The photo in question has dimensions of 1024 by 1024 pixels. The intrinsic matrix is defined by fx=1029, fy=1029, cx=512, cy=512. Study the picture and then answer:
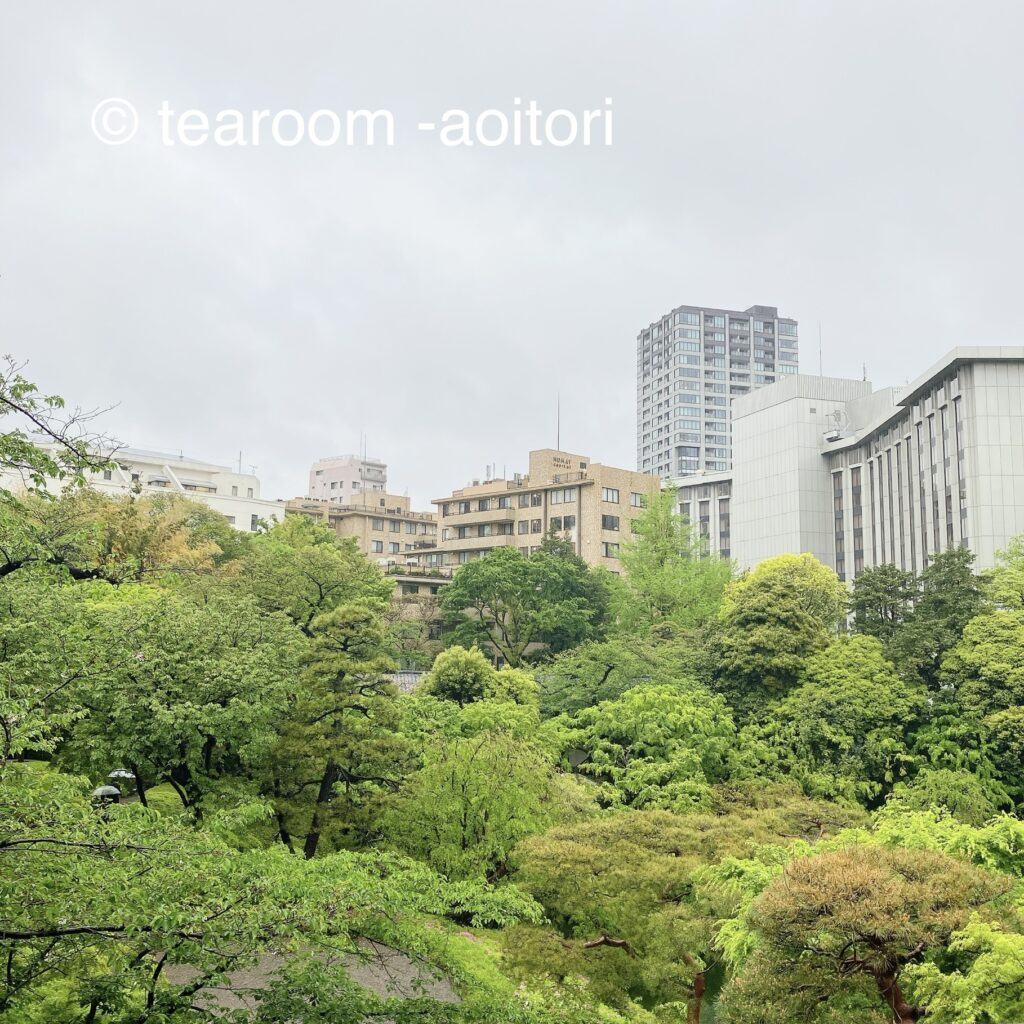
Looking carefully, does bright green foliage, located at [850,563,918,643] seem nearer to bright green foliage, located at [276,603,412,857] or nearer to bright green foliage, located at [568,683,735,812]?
bright green foliage, located at [568,683,735,812]

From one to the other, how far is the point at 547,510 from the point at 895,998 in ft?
194

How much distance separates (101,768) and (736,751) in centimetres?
1717

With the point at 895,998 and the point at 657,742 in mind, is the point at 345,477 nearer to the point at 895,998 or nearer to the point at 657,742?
the point at 657,742

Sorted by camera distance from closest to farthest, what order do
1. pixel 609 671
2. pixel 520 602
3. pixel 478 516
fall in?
pixel 609 671 < pixel 520 602 < pixel 478 516

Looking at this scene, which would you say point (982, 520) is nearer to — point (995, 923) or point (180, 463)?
point (995, 923)

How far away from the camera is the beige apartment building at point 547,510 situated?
229 feet

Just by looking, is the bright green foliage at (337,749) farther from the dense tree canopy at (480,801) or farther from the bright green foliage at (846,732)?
the bright green foliage at (846,732)

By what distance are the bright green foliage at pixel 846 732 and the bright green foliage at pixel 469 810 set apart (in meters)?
8.56

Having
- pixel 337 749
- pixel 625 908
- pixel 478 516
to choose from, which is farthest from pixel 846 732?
pixel 478 516

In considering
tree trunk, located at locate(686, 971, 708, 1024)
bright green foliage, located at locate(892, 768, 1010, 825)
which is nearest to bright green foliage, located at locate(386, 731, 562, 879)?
tree trunk, located at locate(686, 971, 708, 1024)

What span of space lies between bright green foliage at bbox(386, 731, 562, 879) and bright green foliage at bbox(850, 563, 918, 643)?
14.8 metres

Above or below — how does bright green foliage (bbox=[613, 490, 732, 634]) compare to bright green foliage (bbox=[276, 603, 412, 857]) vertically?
above

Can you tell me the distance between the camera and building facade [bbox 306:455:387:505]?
12462 cm

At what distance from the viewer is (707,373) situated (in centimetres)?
15612
